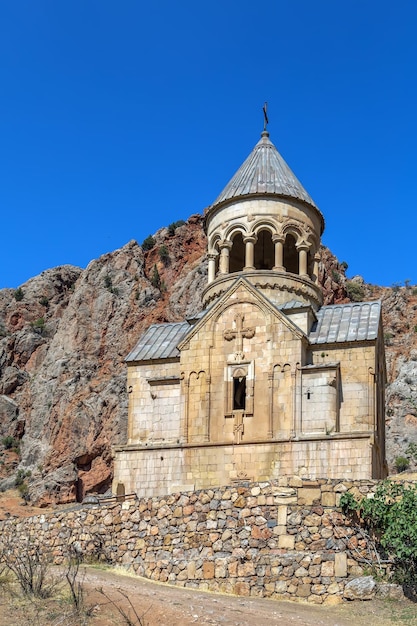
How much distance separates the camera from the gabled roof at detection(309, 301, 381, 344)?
1946 centimetres

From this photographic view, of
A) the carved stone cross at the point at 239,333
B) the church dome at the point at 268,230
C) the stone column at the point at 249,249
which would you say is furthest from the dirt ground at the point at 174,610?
the stone column at the point at 249,249

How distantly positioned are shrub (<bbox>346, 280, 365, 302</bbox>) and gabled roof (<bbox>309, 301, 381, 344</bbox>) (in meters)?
33.7

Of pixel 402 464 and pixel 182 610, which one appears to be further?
pixel 402 464

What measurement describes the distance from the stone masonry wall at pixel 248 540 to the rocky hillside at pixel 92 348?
28015 millimetres

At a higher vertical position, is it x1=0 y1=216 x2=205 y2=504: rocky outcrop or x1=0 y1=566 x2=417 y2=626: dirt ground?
x1=0 y1=216 x2=205 y2=504: rocky outcrop

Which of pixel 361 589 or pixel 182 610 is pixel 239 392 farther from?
pixel 182 610

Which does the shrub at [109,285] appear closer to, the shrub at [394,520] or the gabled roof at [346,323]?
the gabled roof at [346,323]

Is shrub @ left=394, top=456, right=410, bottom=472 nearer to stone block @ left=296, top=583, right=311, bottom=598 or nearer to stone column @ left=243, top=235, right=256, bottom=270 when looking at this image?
stone column @ left=243, top=235, right=256, bottom=270

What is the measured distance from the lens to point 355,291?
5606 centimetres

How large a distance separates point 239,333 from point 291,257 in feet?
13.7

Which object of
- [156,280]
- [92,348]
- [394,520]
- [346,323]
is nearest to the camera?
[394,520]

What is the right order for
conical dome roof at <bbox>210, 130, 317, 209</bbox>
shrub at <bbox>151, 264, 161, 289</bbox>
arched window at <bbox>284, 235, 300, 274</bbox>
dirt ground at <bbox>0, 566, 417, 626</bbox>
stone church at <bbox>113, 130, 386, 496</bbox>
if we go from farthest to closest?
shrub at <bbox>151, 264, 161, 289</bbox> < arched window at <bbox>284, 235, 300, 274</bbox> < conical dome roof at <bbox>210, 130, 317, 209</bbox> < stone church at <bbox>113, 130, 386, 496</bbox> < dirt ground at <bbox>0, 566, 417, 626</bbox>

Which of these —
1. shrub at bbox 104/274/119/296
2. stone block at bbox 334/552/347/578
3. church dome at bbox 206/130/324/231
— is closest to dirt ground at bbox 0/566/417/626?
stone block at bbox 334/552/347/578

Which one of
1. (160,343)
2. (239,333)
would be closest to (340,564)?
(239,333)
